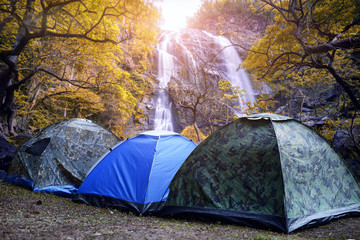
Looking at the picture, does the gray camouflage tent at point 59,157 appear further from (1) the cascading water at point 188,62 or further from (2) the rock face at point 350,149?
(1) the cascading water at point 188,62

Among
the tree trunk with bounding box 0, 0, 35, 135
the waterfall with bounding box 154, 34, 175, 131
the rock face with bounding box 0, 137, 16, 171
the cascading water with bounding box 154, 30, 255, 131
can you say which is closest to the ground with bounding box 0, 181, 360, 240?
the rock face with bounding box 0, 137, 16, 171

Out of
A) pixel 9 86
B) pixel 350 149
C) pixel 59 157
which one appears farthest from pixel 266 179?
pixel 9 86

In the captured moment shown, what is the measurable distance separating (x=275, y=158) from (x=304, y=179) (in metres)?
0.60

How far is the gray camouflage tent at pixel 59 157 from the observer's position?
17.6ft

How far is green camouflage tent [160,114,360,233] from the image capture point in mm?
3250

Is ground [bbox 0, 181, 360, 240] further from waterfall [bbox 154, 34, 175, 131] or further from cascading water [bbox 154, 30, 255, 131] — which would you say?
cascading water [bbox 154, 30, 255, 131]

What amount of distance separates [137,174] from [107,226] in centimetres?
150

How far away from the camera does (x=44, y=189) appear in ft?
17.1

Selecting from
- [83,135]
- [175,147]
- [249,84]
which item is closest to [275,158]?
[175,147]

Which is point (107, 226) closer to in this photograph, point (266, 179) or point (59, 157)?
point (266, 179)

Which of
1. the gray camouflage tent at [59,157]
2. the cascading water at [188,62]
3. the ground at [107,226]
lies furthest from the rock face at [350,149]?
the cascading water at [188,62]

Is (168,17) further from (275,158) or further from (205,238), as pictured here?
(205,238)

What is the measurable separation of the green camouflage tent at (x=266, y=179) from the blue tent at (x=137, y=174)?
0.52 metres

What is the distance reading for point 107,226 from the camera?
3.01 metres
